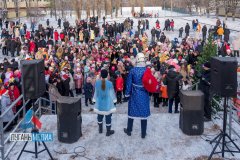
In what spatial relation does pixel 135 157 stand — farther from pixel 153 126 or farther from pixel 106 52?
pixel 106 52

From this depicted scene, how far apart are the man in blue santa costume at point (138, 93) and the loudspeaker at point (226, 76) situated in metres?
1.64

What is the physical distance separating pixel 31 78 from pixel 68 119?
4.29ft

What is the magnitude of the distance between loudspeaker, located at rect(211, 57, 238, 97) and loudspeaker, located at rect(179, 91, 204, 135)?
1262 mm

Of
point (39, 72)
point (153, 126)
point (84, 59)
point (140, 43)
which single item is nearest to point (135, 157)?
point (153, 126)

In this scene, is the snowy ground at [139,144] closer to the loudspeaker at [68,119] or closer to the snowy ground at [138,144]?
the snowy ground at [138,144]

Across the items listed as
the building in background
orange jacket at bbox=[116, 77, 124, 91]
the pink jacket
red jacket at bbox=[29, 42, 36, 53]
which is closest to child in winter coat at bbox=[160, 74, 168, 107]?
orange jacket at bbox=[116, 77, 124, 91]

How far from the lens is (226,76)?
613 centimetres

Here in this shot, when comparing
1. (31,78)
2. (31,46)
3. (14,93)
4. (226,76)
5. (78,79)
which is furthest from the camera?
(31,46)

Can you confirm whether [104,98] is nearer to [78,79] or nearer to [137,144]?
[137,144]

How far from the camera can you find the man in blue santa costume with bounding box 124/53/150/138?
7.24 m

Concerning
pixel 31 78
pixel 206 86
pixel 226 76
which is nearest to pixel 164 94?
pixel 206 86

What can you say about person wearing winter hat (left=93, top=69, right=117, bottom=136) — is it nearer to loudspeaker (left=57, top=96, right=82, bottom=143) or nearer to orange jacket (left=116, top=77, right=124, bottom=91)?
loudspeaker (left=57, top=96, right=82, bottom=143)

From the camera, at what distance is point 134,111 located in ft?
24.2

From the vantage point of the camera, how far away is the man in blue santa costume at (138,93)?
724 cm
